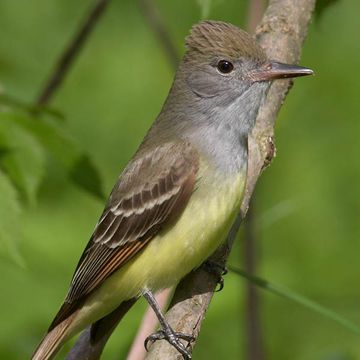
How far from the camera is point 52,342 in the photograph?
574 cm

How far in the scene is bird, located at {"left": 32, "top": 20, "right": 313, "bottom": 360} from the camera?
17.9 ft

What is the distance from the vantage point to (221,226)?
5.36 meters

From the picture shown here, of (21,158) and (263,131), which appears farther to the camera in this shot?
(263,131)

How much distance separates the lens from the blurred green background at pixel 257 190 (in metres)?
7.79

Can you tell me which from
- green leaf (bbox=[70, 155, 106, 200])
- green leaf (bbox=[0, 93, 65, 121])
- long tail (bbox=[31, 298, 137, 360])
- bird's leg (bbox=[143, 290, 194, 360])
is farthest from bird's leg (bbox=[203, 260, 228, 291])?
green leaf (bbox=[0, 93, 65, 121])

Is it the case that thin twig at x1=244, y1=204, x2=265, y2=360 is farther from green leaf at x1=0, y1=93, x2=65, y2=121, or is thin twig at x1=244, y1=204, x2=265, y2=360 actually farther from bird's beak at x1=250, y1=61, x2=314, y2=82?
green leaf at x1=0, y1=93, x2=65, y2=121

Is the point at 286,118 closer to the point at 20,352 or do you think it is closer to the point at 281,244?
the point at 281,244

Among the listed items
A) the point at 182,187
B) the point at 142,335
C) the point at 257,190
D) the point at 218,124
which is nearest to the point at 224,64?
the point at 218,124

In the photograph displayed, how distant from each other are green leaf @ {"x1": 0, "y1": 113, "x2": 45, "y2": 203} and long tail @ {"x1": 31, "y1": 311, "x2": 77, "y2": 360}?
0.73m

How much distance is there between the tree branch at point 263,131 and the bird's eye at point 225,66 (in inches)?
8.3

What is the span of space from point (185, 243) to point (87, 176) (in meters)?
0.59

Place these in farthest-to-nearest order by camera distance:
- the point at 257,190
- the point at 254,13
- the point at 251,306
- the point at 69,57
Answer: the point at 257,190, the point at 69,57, the point at 254,13, the point at 251,306

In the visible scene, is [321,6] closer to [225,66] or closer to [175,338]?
[225,66]

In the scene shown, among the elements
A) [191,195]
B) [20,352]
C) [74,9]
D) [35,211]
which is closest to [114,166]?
[35,211]
